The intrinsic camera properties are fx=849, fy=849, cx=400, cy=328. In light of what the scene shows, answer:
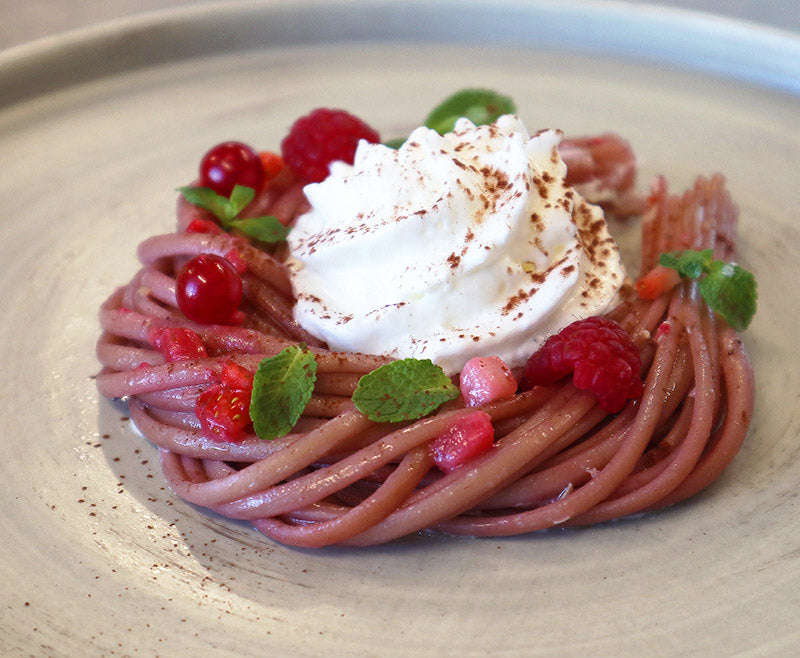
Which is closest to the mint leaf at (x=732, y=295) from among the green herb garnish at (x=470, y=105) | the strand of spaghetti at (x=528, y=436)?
the strand of spaghetti at (x=528, y=436)

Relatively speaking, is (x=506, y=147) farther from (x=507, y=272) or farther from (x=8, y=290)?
(x=8, y=290)

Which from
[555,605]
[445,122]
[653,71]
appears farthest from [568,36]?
[555,605]

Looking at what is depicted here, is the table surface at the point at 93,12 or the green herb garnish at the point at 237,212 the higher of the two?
the table surface at the point at 93,12

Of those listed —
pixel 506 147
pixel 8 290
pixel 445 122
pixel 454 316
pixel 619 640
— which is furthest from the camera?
pixel 445 122

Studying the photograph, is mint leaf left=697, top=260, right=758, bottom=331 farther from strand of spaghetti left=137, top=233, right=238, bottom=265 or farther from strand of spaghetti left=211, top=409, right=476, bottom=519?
strand of spaghetti left=137, top=233, right=238, bottom=265

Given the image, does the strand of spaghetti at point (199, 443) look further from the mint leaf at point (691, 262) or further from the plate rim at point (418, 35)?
the plate rim at point (418, 35)

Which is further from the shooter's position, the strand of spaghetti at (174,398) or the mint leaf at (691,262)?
the mint leaf at (691,262)
